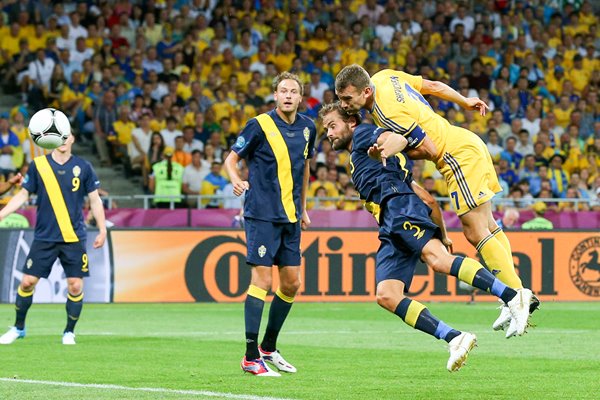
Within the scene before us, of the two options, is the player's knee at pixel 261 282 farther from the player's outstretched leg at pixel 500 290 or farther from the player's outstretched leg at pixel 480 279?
the player's outstretched leg at pixel 500 290

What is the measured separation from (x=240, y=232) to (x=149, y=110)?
454 cm

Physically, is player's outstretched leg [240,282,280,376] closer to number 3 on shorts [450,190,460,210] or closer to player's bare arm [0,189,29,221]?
number 3 on shorts [450,190,460,210]

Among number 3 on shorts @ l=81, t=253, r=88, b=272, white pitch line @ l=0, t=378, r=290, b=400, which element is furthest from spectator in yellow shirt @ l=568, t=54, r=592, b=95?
white pitch line @ l=0, t=378, r=290, b=400

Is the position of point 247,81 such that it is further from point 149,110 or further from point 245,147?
point 245,147

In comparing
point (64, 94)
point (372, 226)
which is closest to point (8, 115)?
point (64, 94)

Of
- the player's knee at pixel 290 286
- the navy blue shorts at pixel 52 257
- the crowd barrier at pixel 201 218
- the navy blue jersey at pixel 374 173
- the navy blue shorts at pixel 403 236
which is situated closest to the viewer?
the navy blue shorts at pixel 403 236

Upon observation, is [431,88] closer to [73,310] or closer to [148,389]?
[148,389]

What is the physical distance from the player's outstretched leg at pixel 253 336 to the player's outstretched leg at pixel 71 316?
3322mm

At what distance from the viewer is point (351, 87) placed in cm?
909

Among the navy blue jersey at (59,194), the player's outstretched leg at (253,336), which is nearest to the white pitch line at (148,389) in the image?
the player's outstretched leg at (253,336)

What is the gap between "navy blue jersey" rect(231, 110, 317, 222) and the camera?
33.5 ft

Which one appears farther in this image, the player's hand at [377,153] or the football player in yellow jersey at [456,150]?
the football player in yellow jersey at [456,150]

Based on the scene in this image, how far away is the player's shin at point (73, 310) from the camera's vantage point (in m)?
12.9

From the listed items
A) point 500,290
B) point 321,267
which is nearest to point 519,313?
point 500,290
